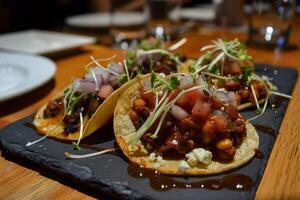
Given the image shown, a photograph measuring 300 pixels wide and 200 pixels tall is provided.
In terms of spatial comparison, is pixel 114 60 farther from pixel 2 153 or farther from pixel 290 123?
pixel 290 123

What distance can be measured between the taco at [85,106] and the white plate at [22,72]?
0.32 meters

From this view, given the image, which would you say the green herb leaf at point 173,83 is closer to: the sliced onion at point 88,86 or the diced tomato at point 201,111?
the diced tomato at point 201,111

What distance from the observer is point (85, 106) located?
1685 millimetres

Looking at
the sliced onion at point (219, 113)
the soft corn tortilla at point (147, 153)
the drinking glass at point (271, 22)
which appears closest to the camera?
the soft corn tortilla at point (147, 153)

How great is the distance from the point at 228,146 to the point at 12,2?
513cm

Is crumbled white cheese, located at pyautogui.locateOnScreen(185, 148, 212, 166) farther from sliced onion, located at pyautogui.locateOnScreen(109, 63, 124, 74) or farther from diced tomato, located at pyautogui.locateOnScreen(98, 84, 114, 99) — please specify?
sliced onion, located at pyautogui.locateOnScreen(109, 63, 124, 74)

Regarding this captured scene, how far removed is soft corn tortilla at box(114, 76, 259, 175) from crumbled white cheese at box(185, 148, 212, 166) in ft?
0.06

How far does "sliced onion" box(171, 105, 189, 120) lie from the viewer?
4.49ft

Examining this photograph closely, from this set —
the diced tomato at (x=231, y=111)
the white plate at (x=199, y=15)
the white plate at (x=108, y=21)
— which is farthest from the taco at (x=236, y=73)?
the white plate at (x=199, y=15)

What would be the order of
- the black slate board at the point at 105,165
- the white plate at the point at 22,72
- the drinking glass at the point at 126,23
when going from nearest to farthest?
the black slate board at the point at 105,165 → the white plate at the point at 22,72 → the drinking glass at the point at 126,23

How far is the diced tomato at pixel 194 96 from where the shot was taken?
139 centimetres

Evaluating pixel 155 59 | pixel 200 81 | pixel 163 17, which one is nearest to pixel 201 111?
pixel 200 81

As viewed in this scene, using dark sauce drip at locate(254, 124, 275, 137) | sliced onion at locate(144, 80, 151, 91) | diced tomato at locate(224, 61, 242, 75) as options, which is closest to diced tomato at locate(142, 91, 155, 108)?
sliced onion at locate(144, 80, 151, 91)

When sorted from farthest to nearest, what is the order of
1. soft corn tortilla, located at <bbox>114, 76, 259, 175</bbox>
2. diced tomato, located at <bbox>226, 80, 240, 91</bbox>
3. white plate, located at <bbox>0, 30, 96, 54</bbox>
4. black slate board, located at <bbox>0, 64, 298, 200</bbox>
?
white plate, located at <bbox>0, 30, 96, 54</bbox> < diced tomato, located at <bbox>226, 80, 240, 91</bbox> < soft corn tortilla, located at <bbox>114, 76, 259, 175</bbox> < black slate board, located at <bbox>0, 64, 298, 200</bbox>
